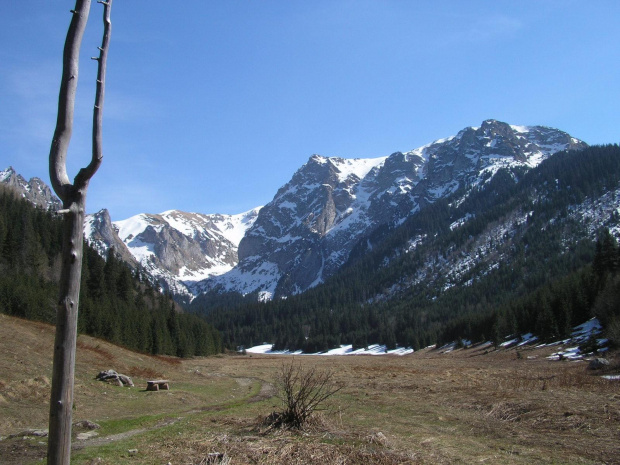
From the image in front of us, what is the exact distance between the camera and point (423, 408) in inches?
685

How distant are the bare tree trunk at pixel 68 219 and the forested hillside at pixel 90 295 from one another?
55348mm

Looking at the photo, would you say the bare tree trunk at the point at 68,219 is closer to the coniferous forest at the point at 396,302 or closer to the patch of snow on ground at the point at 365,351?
the coniferous forest at the point at 396,302

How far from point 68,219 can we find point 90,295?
89.6 meters

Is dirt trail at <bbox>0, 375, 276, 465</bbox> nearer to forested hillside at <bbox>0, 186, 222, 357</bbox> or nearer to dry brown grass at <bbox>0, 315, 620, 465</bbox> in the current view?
dry brown grass at <bbox>0, 315, 620, 465</bbox>

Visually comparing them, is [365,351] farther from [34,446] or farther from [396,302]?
[34,446]

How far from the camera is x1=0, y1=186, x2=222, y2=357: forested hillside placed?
57.0 m

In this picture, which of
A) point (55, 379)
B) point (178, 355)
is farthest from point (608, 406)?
point (178, 355)

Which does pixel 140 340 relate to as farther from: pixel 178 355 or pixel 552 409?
pixel 552 409

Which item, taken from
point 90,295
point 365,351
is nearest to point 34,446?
point 90,295

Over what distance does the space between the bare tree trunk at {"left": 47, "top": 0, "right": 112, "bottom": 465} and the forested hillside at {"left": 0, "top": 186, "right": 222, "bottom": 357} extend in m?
55.3

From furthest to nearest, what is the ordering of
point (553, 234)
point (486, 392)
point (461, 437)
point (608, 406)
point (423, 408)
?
point (553, 234), point (486, 392), point (423, 408), point (608, 406), point (461, 437)

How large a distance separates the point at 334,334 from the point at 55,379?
16713 centimetres

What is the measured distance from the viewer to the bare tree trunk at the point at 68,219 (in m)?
4.32

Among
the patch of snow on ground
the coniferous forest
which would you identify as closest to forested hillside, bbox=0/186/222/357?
the coniferous forest
